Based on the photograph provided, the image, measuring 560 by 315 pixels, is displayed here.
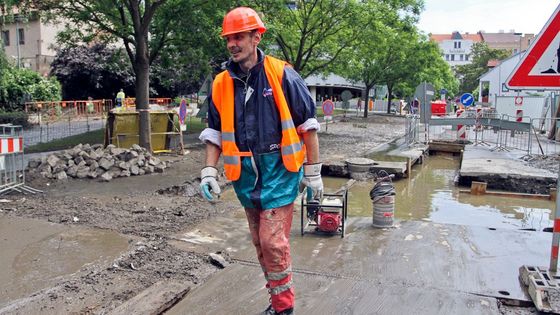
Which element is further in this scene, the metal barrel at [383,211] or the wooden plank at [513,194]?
the wooden plank at [513,194]

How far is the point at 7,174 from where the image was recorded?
8.28 metres

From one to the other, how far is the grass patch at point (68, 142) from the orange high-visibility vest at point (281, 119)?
40.7ft

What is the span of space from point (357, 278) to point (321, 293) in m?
0.49

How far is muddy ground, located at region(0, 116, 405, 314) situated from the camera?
3982mm

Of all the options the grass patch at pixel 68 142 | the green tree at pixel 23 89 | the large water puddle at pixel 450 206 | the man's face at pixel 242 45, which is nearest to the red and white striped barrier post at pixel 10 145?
the large water puddle at pixel 450 206

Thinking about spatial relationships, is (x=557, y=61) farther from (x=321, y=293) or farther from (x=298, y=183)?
(x=321, y=293)

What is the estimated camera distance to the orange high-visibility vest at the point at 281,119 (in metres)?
3.32

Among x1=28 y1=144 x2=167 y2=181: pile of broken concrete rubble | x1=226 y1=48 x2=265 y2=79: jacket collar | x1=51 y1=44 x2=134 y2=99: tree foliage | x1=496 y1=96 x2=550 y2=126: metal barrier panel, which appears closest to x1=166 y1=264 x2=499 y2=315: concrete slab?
x1=226 y1=48 x2=265 y2=79: jacket collar

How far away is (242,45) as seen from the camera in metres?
3.35

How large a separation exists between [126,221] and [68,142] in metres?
11.0

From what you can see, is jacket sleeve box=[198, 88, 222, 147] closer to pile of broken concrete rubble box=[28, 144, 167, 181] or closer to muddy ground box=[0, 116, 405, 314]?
muddy ground box=[0, 116, 405, 314]

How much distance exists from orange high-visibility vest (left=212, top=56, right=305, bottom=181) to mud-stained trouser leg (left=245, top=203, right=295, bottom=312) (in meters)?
0.34

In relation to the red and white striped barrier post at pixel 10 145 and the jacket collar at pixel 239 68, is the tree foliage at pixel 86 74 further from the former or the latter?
the jacket collar at pixel 239 68

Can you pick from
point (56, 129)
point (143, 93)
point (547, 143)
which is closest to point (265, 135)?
point (143, 93)
